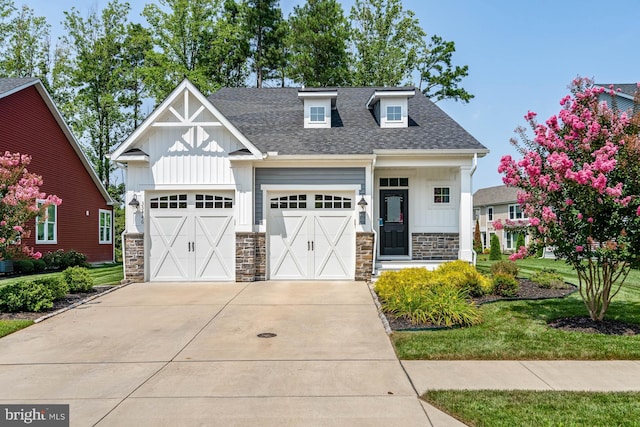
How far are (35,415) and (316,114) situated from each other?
12.1 meters

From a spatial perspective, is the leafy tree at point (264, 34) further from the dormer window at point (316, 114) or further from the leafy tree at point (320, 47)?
the dormer window at point (316, 114)

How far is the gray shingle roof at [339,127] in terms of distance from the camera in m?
13.3

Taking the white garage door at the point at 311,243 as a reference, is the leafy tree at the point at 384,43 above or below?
above

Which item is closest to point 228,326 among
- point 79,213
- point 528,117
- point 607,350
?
point 607,350

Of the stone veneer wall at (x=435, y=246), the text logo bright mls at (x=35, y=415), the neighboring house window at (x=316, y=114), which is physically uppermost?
the neighboring house window at (x=316, y=114)

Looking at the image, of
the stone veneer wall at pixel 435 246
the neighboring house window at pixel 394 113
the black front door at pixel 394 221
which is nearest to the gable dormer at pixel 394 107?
the neighboring house window at pixel 394 113

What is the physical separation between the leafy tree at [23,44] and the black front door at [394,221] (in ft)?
86.0

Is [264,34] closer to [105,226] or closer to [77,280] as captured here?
[105,226]

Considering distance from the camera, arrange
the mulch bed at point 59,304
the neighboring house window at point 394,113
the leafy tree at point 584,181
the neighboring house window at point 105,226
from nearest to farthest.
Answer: the leafy tree at point 584,181 < the mulch bed at point 59,304 < the neighboring house window at point 394,113 < the neighboring house window at point 105,226

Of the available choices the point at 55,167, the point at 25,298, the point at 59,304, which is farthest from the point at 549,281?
the point at 55,167

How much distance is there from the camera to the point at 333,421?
4355mm

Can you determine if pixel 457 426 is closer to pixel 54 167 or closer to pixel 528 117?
pixel 528 117

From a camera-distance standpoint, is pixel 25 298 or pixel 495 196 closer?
pixel 25 298

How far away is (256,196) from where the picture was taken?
12.9 metres
